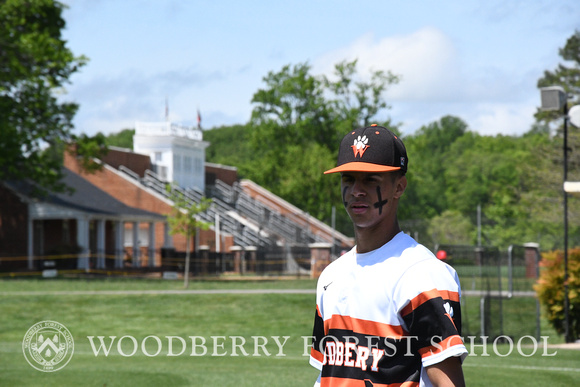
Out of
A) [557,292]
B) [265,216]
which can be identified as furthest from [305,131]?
[557,292]

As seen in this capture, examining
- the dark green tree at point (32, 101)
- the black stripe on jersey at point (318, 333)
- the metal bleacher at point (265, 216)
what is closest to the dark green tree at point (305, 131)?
the metal bleacher at point (265, 216)

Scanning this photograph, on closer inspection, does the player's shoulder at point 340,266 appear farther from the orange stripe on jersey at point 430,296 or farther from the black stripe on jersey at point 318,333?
the orange stripe on jersey at point 430,296

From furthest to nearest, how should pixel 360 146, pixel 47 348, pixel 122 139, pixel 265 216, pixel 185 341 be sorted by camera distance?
pixel 122 139, pixel 265 216, pixel 185 341, pixel 47 348, pixel 360 146

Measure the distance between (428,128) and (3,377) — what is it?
5403 inches

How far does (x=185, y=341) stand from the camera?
18453 mm

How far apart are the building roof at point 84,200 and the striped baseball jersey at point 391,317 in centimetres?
3934

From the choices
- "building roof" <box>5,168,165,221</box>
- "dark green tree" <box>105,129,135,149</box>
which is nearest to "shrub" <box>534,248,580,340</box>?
"building roof" <box>5,168,165,221</box>

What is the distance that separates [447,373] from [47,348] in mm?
13536

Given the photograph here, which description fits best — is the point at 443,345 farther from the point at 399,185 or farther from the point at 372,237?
the point at 399,185

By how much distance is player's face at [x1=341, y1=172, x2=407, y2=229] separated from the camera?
10.6ft

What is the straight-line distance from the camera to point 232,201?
228 ft

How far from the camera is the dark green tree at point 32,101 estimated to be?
34750mm

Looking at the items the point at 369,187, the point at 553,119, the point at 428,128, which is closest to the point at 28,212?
the point at 553,119

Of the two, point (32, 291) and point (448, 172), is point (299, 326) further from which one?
point (448, 172)
